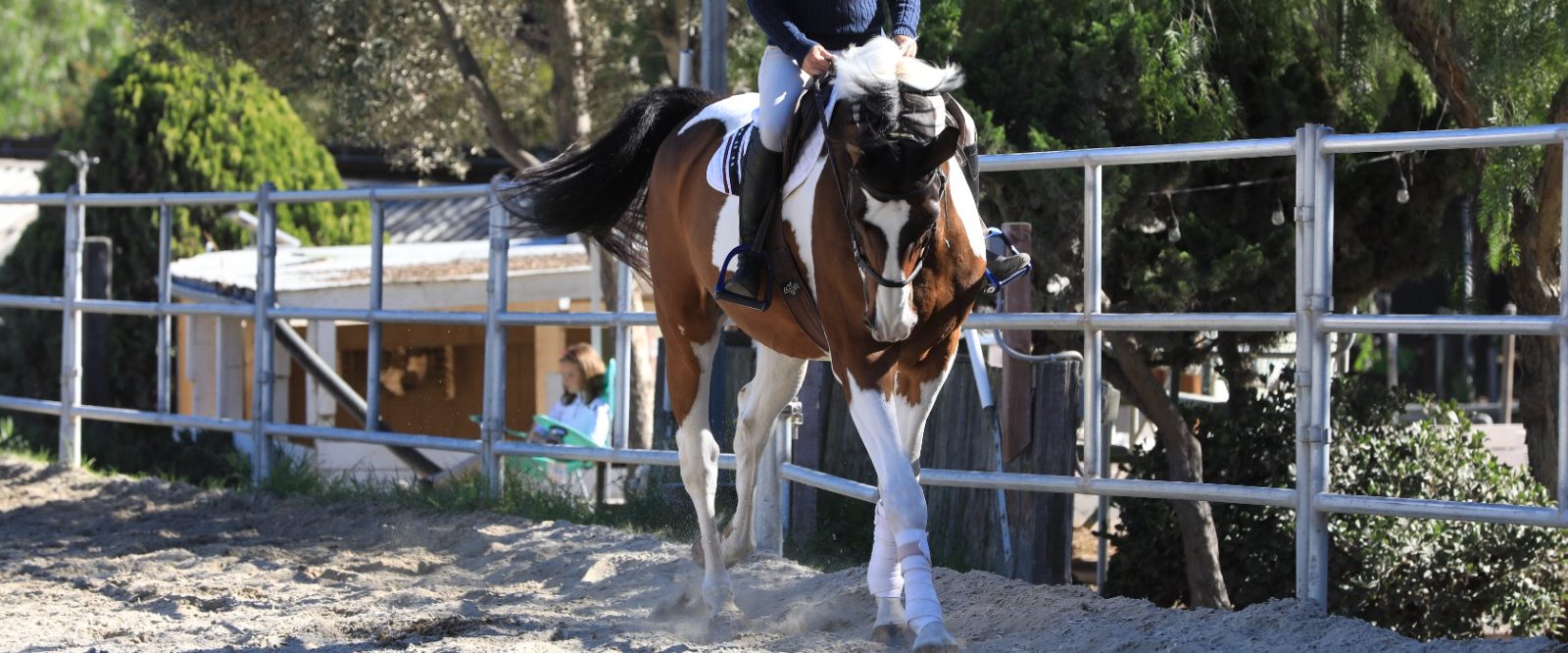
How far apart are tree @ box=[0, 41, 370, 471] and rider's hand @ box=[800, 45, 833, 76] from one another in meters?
9.99

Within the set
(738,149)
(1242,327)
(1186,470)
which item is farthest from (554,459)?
(1242,327)

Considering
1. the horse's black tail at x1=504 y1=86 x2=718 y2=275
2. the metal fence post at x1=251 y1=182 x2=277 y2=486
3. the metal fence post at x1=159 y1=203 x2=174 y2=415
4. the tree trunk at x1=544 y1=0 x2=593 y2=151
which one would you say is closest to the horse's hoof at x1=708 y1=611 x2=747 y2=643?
the horse's black tail at x1=504 y1=86 x2=718 y2=275

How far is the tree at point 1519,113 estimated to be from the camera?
19.6 feet

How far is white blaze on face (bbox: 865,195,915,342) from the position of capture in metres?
3.87

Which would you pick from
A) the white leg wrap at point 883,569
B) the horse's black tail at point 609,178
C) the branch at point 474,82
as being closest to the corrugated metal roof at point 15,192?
the branch at point 474,82

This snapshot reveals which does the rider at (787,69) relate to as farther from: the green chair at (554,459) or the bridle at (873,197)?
the green chair at (554,459)

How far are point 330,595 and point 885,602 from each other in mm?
2287

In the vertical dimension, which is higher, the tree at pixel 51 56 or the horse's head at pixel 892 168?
the tree at pixel 51 56

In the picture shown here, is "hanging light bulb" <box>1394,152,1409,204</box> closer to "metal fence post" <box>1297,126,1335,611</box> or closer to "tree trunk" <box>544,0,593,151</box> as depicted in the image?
"metal fence post" <box>1297,126,1335,611</box>

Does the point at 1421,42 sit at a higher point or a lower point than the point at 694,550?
higher

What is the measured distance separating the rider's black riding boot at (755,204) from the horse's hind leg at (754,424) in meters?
0.76

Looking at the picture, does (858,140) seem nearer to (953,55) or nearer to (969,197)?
(969,197)

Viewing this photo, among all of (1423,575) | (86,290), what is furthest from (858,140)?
(86,290)

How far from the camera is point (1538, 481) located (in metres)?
6.52
